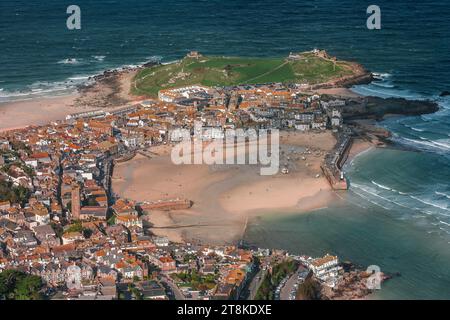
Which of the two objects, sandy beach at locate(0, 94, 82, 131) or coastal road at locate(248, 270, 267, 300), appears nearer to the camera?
coastal road at locate(248, 270, 267, 300)

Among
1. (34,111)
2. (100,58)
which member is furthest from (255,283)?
(100,58)

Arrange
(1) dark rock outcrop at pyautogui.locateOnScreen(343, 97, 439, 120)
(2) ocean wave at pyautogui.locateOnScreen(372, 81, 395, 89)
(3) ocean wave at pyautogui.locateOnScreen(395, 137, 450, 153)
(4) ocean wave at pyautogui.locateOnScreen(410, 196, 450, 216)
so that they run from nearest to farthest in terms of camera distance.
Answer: (4) ocean wave at pyautogui.locateOnScreen(410, 196, 450, 216)
(3) ocean wave at pyautogui.locateOnScreen(395, 137, 450, 153)
(1) dark rock outcrop at pyautogui.locateOnScreen(343, 97, 439, 120)
(2) ocean wave at pyautogui.locateOnScreen(372, 81, 395, 89)

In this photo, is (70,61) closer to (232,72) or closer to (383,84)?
(232,72)

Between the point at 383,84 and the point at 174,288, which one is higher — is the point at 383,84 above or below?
above

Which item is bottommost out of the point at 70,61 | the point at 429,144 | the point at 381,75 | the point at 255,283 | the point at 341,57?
the point at 255,283

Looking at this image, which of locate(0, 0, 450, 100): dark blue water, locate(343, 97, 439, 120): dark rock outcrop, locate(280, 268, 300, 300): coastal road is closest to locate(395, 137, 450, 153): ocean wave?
locate(343, 97, 439, 120): dark rock outcrop

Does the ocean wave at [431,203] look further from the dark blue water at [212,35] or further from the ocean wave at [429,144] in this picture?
the dark blue water at [212,35]

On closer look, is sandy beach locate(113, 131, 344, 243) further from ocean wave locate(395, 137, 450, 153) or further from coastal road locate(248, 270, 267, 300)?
ocean wave locate(395, 137, 450, 153)

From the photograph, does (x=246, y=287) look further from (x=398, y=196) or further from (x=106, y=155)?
(x=106, y=155)
